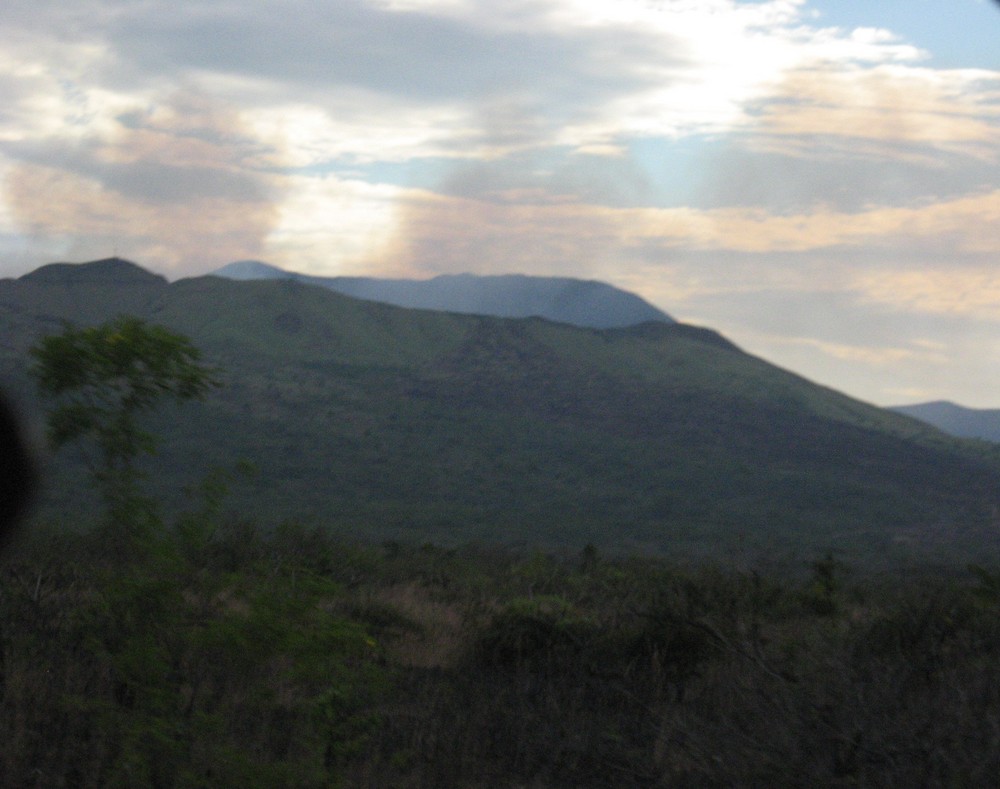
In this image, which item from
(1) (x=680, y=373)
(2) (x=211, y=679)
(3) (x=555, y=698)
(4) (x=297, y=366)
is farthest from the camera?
(1) (x=680, y=373)

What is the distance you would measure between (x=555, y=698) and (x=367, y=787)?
275 centimetres

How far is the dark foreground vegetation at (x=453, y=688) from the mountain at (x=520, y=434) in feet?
148

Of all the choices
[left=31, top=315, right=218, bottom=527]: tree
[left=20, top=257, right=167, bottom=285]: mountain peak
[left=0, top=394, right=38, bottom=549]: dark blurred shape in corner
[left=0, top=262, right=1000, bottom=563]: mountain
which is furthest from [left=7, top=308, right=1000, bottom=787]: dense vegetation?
[left=20, top=257, right=167, bottom=285]: mountain peak

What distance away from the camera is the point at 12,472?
5.27 metres

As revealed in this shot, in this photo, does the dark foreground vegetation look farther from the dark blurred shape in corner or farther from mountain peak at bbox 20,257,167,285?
mountain peak at bbox 20,257,167,285

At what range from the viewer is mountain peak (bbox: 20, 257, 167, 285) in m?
111

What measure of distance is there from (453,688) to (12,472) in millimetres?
4663

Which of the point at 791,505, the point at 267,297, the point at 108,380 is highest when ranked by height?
the point at 267,297

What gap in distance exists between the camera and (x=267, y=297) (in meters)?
114

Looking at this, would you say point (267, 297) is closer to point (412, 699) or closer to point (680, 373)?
point (680, 373)

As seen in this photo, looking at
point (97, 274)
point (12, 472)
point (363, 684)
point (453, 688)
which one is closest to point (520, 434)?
point (97, 274)

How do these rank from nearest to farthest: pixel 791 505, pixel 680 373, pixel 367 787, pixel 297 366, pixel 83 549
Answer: pixel 367 787 < pixel 83 549 < pixel 791 505 < pixel 297 366 < pixel 680 373

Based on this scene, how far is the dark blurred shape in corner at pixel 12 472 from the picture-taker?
5117mm

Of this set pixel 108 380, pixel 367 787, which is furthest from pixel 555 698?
pixel 108 380
